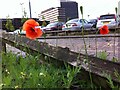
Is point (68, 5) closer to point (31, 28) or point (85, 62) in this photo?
point (31, 28)

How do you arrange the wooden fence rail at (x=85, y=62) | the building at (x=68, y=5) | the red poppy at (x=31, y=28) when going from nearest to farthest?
the wooden fence rail at (x=85, y=62) < the red poppy at (x=31, y=28) < the building at (x=68, y=5)

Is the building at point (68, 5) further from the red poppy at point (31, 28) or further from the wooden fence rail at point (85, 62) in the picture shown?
the red poppy at point (31, 28)

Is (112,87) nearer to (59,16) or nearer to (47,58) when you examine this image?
(47,58)

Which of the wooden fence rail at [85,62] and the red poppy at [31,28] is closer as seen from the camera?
the wooden fence rail at [85,62]

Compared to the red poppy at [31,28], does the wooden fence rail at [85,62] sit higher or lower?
lower

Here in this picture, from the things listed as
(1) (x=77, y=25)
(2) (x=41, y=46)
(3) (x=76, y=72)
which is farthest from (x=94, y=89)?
(1) (x=77, y=25)

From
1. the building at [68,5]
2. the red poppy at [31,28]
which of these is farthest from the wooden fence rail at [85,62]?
the building at [68,5]

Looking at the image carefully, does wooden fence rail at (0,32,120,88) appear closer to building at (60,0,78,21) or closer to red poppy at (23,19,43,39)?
red poppy at (23,19,43,39)

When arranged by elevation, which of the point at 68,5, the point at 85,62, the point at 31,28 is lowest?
the point at 85,62

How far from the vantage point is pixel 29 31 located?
2910 mm

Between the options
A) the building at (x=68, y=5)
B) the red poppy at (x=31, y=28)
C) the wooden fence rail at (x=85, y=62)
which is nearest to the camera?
the wooden fence rail at (x=85, y=62)

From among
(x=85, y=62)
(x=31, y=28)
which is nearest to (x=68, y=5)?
(x=31, y=28)

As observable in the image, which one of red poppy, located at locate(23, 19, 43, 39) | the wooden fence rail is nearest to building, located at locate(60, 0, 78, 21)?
the wooden fence rail

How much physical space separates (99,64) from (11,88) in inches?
26.6
